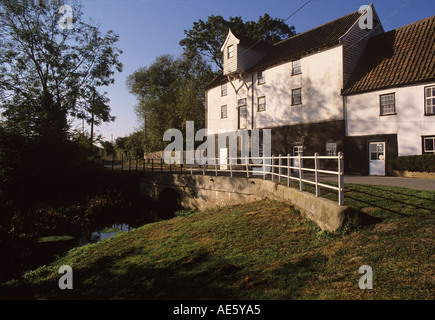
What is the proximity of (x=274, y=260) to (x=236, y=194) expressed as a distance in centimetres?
791

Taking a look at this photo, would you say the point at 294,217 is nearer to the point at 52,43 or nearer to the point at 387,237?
the point at 387,237

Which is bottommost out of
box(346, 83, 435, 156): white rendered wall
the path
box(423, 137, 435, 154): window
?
the path

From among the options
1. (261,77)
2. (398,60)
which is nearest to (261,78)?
(261,77)

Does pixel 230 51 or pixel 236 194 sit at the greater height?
pixel 230 51

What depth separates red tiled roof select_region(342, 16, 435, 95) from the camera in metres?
16.0

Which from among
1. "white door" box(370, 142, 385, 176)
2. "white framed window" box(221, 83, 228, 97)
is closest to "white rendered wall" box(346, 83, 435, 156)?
"white door" box(370, 142, 385, 176)

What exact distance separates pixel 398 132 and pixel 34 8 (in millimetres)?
31700

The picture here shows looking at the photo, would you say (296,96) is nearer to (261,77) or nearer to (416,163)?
(261,77)

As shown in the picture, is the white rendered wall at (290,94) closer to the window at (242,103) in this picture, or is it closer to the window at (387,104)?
the window at (242,103)

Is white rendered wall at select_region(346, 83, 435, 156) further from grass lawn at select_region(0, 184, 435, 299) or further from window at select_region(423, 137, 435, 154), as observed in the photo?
grass lawn at select_region(0, 184, 435, 299)

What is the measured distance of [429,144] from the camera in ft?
50.1

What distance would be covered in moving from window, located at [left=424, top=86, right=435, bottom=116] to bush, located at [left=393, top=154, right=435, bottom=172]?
2.90m

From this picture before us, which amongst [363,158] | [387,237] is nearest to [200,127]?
[363,158]

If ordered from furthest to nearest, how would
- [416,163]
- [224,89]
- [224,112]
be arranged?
[224,89] < [224,112] < [416,163]
